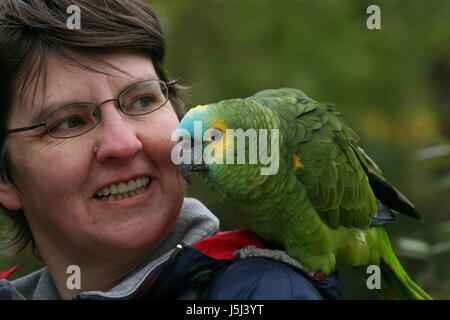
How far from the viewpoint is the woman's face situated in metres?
1.50

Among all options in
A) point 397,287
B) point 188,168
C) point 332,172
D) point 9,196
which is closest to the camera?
point 188,168

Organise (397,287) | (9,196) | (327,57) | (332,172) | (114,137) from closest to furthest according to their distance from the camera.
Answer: (114,137) → (9,196) → (332,172) → (397,287) → (327,57)

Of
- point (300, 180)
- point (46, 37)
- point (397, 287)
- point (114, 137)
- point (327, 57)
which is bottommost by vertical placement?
point (397, 287)

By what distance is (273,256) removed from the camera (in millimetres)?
1671

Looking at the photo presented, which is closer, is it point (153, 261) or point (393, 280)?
point (153, 261)

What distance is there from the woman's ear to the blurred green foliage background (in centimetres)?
264

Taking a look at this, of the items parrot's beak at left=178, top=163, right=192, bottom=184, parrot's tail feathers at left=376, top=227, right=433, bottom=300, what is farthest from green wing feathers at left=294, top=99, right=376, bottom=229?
parrot's beak at left=178, top=163, right=192, bottom=184

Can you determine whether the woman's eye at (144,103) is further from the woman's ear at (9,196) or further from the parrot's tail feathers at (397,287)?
the parrot's tail feathers at (397,287)

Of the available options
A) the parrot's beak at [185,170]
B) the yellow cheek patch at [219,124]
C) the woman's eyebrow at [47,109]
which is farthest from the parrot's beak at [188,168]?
the woman's eyebrow at [47,109]

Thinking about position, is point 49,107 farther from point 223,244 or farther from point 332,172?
point 332,172

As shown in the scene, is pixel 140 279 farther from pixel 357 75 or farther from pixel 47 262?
pixel 357 75

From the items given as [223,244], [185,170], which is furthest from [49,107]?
[223,244]

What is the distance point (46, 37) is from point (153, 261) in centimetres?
77

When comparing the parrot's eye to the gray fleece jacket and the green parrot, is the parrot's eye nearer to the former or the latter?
the green parrot
